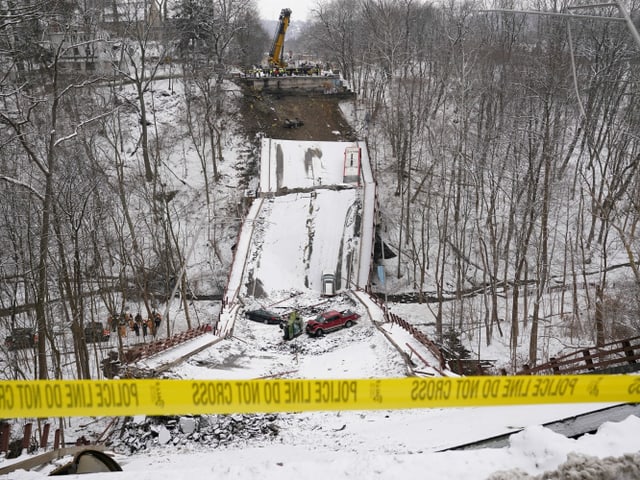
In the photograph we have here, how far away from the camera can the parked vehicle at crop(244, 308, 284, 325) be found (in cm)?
2317

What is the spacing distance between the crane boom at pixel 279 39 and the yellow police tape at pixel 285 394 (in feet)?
158

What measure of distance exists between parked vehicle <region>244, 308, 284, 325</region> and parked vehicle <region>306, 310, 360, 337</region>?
218 cm

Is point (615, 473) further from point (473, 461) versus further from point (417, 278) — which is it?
point (417, 278)

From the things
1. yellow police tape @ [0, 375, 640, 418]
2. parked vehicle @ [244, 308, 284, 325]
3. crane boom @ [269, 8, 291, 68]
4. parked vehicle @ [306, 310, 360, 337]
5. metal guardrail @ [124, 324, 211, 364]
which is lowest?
parked vehicle @ [244, 308, 284, 325]

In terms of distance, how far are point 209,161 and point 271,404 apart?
34.9 metres

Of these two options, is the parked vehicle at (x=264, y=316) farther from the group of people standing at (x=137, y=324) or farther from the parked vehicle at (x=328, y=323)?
the group of people standing at (x=137, y=324)

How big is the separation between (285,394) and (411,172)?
114ft

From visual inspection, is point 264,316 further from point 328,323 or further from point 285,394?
point 285,394

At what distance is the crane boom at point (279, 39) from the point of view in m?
48.0

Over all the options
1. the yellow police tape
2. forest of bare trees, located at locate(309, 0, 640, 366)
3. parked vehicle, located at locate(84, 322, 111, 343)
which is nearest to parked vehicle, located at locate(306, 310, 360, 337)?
forest of bare trees, located at locate(309, 0, 640, 366)

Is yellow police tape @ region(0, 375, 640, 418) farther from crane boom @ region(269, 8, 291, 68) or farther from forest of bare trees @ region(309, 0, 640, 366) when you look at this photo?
crane boom @ region(269, 8, 291, 68)

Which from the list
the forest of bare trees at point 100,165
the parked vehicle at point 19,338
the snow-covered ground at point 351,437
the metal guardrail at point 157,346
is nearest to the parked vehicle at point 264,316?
the snow-covered ground at point 351,437

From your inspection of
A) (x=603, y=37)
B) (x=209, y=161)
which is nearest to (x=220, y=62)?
(x=209, y=161)

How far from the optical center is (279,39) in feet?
165
